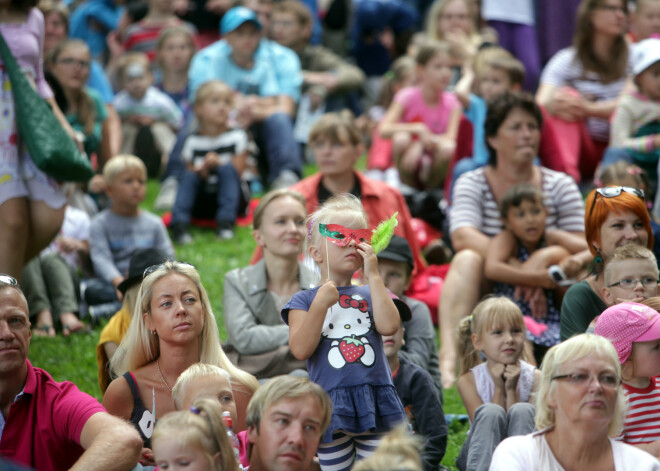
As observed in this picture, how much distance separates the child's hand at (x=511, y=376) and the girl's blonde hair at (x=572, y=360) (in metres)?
0.98

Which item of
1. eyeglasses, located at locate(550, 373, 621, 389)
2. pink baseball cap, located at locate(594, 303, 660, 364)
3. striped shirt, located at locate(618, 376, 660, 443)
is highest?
eyeglasses, located at locate(550, 373, 621, 389)

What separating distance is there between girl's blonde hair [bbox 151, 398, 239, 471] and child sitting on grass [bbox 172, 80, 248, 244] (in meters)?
4.37

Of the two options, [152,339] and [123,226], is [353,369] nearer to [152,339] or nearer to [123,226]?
[152,339]

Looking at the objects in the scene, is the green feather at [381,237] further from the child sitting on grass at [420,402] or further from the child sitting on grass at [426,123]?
the child sitting on grass at [426,123]

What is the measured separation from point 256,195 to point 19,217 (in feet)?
12.7

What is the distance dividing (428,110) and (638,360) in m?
4.96

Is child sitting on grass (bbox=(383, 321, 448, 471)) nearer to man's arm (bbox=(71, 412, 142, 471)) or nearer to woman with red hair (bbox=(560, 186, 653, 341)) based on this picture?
woman with red hair (bbox=(560, 186, 653, 341))

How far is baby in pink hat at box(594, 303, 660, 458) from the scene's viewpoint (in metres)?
3.70

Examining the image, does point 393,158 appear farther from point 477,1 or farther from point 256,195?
point 477,1

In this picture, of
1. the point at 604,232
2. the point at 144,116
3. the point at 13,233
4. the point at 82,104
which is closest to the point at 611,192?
the point at 604,232

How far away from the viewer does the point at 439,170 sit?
7914 mm

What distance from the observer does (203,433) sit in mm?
3076

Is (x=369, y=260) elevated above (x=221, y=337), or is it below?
above

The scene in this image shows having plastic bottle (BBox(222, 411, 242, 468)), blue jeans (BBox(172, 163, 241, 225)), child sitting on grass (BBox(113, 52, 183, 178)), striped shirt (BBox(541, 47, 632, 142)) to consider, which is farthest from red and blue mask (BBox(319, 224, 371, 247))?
child sitting on grass (BBox(113, 52, 183, 178))
